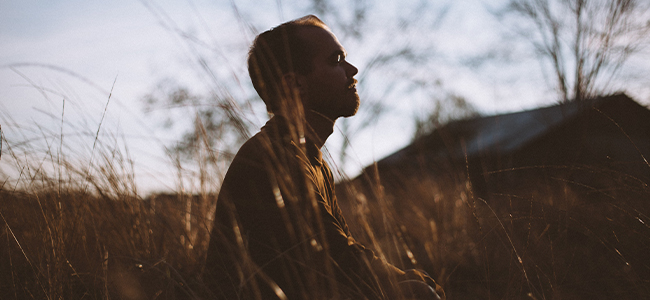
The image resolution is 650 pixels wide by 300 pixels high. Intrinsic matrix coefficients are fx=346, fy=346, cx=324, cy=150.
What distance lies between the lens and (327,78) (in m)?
1.39

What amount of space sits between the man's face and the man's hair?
0.03 meters

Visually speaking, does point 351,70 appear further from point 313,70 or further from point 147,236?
point 147,236

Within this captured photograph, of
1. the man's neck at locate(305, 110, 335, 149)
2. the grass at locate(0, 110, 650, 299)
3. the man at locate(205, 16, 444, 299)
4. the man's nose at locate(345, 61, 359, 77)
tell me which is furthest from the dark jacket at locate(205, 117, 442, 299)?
the man's nose at locate(345, 61, 359, 77)

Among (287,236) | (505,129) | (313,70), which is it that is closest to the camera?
(287,236)

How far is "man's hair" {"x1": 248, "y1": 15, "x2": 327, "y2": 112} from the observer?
140cm

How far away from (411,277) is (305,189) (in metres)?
0.43

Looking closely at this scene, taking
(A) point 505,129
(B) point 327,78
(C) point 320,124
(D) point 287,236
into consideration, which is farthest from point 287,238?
(A) point 505,129

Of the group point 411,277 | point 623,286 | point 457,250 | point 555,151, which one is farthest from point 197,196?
point 555,151

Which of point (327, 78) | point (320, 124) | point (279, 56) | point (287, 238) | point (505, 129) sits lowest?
point (505, 129)

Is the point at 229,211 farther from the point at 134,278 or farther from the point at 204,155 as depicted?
the point at 204,155

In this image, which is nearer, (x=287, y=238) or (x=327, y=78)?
(x=287, y=238)

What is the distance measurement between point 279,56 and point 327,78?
0.25 meters

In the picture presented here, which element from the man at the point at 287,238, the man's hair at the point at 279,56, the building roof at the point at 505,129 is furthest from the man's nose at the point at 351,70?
the building roof at the point at 505,129

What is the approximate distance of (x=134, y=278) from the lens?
1.26m
